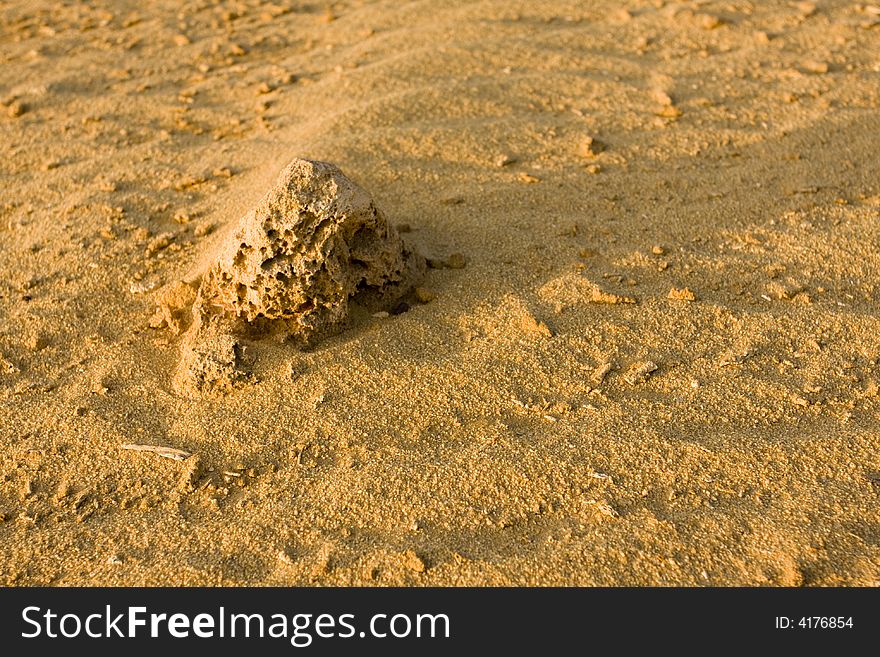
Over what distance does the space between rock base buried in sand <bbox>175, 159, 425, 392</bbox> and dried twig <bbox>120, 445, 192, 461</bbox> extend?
0.73ft

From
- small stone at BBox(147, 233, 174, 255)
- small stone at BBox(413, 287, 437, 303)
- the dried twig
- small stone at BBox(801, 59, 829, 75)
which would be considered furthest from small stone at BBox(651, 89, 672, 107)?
the dried twig

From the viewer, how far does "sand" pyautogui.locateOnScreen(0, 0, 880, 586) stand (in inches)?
81.0

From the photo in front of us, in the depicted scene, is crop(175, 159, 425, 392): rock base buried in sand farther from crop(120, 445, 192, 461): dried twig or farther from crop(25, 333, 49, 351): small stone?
crop(25, 333, 49, 351): small stone

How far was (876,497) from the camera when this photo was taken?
2080mm

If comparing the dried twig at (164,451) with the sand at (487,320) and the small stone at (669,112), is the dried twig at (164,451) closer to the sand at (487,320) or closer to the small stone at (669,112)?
the sand at (487,320)

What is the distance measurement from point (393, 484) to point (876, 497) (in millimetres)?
1112

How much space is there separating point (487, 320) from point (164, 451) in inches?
37.8

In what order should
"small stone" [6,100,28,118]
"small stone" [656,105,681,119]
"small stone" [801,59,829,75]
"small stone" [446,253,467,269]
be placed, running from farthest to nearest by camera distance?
"small stone" [6,100,28,118] → "small stone" [801,59,829,75] → "small stone" [656,105,681,119] → "small stone" [446,253,467,269]

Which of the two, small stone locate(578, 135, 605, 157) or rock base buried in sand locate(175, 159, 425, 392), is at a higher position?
rock base buried in sand locate(175, 159, 425, 392)

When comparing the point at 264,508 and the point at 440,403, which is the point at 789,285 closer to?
the point at 440,403

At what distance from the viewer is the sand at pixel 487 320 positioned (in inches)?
81.0

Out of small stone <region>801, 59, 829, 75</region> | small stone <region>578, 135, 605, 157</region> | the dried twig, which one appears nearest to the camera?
the dried twig

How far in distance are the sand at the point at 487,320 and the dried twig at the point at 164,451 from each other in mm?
13

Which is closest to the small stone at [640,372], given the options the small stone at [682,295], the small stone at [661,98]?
the small stone at [682,295]
